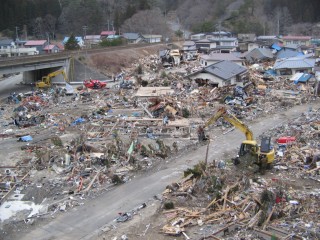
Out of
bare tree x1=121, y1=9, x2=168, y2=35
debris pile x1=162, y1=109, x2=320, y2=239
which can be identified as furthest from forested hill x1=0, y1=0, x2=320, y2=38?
debris pile x1=162, y1=109, x2=320, y2=239

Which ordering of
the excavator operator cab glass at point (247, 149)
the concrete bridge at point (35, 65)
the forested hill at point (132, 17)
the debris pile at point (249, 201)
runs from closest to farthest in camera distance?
the debris pile at point (249, 201), the excavator operator cab glass at point (247, 149), the concrete bridge at point (35, 65), the forested hill at point (132, 17)

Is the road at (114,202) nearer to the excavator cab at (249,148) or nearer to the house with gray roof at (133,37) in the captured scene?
the excavator cab at (249,148)

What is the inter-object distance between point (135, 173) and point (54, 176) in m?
2.92

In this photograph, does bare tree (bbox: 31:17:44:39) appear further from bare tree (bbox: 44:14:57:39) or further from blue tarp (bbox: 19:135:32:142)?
blue tarp (bbox: 19:135:32:142)

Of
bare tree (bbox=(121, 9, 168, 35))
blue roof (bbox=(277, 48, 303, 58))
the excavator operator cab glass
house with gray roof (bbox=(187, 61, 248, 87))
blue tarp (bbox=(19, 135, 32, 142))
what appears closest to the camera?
the excavator operator cab glass

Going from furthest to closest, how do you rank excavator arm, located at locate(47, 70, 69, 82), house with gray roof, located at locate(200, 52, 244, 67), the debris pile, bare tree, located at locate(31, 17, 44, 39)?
bare tree, located at locate(31, 17, 44, 39) → house with gray roof, located at locate(200, 52, 244, 67) → excavator arm, located at locate(47, 70, 69, 82) → the debris pile

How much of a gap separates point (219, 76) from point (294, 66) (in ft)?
30.8

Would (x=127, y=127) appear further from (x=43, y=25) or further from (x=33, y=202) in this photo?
(x=43, y=25)

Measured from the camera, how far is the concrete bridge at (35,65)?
32.8m

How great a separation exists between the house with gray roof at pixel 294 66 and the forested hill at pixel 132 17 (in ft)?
116

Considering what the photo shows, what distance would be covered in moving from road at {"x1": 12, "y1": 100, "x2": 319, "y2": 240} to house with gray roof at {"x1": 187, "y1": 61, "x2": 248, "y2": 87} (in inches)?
519

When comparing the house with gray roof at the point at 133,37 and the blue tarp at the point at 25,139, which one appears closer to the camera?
the blue tarp at the point at 25,139

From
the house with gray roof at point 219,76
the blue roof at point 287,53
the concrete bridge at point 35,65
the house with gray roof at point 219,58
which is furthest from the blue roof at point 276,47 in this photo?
the concrete bridge at point 35,65

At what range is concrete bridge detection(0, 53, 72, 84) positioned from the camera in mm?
32844
